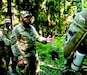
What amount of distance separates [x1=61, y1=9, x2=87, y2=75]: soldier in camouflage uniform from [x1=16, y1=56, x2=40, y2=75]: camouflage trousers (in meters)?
3.13

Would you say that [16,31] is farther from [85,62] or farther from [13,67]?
[85,62]

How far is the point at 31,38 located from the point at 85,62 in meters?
2.99

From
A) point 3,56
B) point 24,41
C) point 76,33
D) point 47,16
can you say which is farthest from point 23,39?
point 47,16

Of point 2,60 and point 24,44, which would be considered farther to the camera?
point 2,60

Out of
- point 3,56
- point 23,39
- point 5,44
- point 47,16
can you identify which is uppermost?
point 23,39

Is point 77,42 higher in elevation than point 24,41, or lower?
higher

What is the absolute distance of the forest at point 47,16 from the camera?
13.6 meters

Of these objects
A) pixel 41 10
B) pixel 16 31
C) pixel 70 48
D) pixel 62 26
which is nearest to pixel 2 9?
pixel 41 10

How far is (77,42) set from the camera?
461 cm

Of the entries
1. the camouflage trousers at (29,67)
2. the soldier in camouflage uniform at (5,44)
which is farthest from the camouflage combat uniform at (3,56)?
the camouflage trousers at (29,67)

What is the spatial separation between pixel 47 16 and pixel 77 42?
1249 centimetres

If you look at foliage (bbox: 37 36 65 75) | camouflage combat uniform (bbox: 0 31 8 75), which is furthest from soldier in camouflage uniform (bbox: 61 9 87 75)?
foliage (bbox: 37 36 65 75)

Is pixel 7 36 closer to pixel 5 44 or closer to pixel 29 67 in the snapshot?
pixel 5 44

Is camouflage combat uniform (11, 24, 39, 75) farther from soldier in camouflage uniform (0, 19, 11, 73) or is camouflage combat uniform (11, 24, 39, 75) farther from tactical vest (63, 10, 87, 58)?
tactical vest (63, 10, 87, 58)
